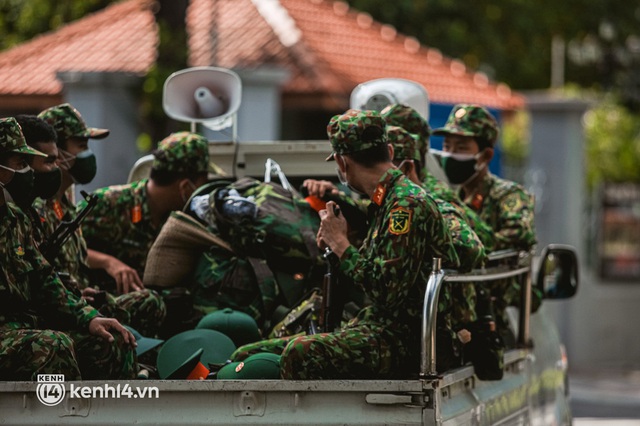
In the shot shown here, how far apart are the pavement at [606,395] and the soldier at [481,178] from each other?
221 inches

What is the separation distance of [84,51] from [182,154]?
1575cm

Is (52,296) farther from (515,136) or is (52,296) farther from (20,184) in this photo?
(515,136)

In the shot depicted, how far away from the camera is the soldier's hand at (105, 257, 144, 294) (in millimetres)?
7539

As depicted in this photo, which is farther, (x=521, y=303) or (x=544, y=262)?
(x=544, y=262)

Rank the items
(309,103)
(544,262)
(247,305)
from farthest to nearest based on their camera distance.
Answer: (309,103), (544,262), (247,305)

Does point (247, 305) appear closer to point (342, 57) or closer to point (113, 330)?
point (113, 330)

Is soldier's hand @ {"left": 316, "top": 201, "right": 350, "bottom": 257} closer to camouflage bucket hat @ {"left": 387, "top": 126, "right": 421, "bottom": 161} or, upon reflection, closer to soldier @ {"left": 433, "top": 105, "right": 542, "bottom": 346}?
camouflage bucket hat @ {"left": 387, "top": 126, "right": 421, "bottom": 161}

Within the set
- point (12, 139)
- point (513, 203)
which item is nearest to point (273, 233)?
point (513, 203)

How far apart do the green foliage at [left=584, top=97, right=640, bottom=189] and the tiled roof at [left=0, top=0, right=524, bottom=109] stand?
9.62ft

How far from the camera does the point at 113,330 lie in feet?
20.6

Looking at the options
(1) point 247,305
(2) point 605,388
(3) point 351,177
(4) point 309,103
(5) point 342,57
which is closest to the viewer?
(3) point 351,177

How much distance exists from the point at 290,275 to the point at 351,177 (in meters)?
1.33

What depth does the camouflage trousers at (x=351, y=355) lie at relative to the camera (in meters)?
5.86

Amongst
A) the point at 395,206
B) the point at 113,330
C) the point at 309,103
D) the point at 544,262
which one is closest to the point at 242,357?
the point at 113,330
